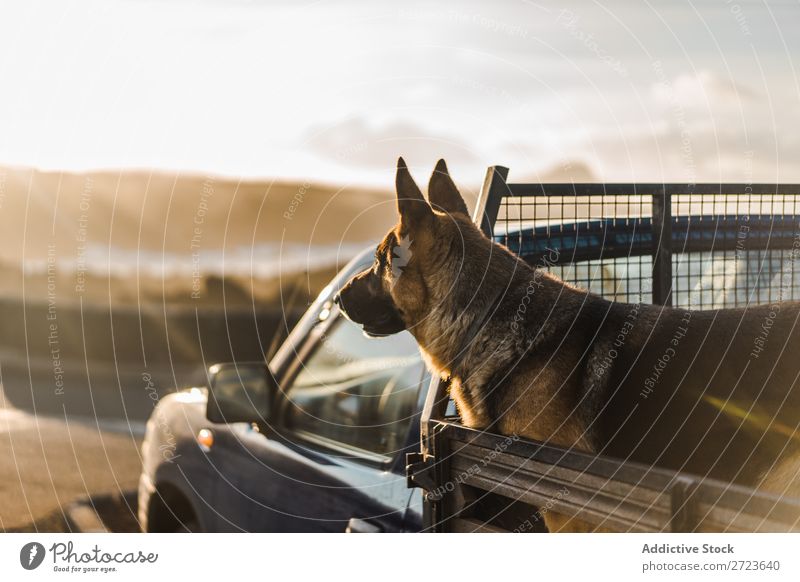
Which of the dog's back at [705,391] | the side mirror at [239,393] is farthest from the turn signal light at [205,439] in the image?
the dog's back at [705,391]

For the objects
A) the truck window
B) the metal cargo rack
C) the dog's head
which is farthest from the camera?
the truck window

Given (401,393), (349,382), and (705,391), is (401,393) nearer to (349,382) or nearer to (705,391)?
(349,382)

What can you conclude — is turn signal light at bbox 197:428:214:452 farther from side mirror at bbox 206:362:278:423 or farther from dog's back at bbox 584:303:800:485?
dog's back at bbox 584:303:800:485

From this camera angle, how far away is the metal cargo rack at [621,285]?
2039 mm

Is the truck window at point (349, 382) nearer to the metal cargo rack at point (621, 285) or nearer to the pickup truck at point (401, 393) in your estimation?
the pickup truck at point (401, 393)

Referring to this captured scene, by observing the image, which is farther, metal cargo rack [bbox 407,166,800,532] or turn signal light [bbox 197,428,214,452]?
Answer: turn signal light [bbox 197,428,214,452]

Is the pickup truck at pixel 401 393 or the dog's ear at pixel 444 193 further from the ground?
the dog's ear at pixel 444 193

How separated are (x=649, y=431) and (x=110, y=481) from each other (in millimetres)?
7012

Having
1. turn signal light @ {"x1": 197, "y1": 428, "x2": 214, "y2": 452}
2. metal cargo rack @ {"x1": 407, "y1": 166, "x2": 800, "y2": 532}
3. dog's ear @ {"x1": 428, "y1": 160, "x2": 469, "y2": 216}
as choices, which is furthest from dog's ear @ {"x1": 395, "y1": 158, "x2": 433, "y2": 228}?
turn signal light @ {"x1": 197, "y1": 428, "x2": 214, "y2": 452}

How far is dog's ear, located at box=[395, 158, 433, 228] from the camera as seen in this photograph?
133 inches
